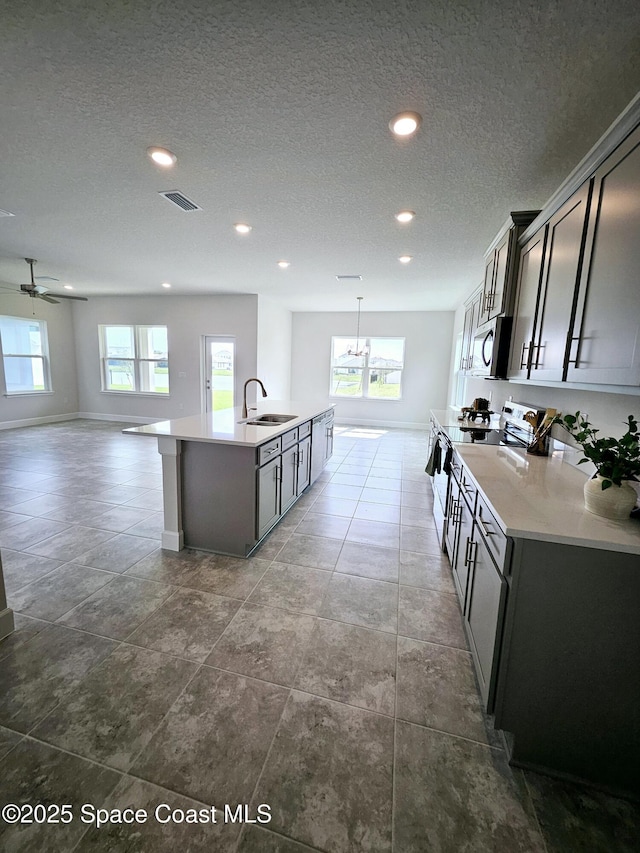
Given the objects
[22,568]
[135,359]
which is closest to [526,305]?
[22,568]

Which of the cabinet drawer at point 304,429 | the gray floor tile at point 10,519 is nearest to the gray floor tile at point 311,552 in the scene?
the cabinet drawer at point 304,429

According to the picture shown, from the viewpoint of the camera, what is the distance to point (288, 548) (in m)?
2.82

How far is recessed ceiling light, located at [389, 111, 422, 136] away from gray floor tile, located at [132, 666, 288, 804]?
9.40 feet

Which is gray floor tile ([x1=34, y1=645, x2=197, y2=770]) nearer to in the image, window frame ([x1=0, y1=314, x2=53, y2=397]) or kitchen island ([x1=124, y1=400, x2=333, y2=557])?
kitchen island ([x1=124, y1=400, x2=333, y2=557])

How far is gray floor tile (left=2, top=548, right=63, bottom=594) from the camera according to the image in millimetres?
2274

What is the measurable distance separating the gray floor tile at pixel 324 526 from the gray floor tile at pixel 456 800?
171cm

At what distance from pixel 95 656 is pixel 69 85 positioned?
110 inches

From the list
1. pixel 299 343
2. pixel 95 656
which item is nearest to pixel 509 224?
pixel 95 656

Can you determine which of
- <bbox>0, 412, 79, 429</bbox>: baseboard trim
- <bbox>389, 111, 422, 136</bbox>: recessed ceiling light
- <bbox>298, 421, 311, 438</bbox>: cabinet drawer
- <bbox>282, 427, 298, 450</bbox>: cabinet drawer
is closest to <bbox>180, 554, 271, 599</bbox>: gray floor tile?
<bbox>282, 427, 298, 450</bbox>: cabinet drawer

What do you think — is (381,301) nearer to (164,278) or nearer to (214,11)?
(164,278)

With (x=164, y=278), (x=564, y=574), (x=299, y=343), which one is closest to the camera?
(x=564, y=574)

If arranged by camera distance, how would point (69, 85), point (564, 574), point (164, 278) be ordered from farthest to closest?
point (164, 278) < point (69, 85) < point (564, 574)

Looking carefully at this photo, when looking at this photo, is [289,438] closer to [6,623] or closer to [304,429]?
[304,429]

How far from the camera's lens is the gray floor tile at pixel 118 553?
252 cm
